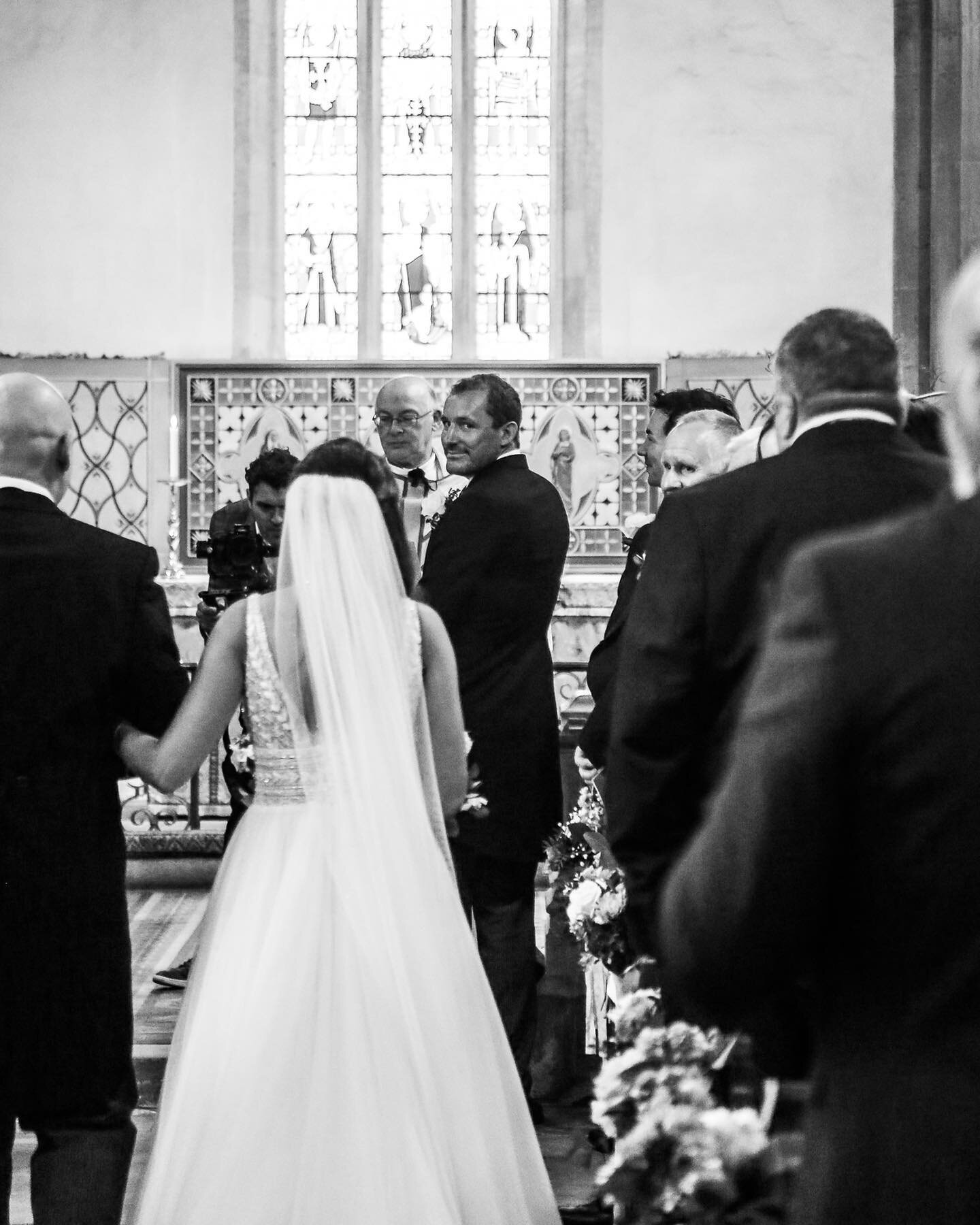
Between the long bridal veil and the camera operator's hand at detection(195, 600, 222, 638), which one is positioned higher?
the camera operator's hand at detection(195, 600, 222, 638)

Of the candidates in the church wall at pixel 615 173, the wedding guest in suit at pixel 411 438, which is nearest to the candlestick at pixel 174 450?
the church wall at pixel 615 173

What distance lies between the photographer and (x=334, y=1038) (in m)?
2.78

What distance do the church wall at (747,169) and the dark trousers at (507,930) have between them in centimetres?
610

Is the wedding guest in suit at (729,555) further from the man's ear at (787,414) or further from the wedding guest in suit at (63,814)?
the wedding guest in suit at (63,814)

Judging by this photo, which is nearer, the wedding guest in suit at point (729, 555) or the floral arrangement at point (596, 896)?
the wedding guest in suit at point (729, 555)

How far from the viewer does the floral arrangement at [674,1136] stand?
1.92 meters

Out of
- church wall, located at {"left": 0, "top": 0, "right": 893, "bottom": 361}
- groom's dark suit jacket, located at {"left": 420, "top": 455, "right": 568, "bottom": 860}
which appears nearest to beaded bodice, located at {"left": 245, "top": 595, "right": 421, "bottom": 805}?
groom's dark suit jacket, located at {"left": 420, "top": 455, "right": 568, "bottom": 860}

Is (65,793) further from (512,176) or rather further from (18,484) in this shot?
(512,176)

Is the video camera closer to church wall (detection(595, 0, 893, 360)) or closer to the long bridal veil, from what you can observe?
the long bridal veil

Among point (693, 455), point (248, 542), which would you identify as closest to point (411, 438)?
point (248, 542)

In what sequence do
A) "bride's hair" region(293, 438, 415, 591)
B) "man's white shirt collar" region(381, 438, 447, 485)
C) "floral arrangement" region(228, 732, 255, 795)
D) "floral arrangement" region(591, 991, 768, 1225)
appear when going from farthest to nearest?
"man's white shirt collar" region(381, 438, 447, 485)
"floral arrangement" region(228, 732, 255, 795)
"bride's hair" region(293, 438, 415, 591)
"floral arrangement" region(591, 991, 768, 1225)

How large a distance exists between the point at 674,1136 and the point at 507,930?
229 centimetres

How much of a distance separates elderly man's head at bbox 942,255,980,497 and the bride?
1.81 meters

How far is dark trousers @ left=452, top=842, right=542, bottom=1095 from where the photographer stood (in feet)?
13.9
